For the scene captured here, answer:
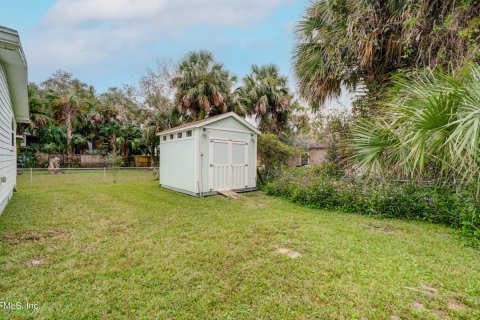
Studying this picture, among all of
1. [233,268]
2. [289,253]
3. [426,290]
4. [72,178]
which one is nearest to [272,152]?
[289,253]

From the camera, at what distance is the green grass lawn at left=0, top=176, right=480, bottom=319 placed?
2.19 meters

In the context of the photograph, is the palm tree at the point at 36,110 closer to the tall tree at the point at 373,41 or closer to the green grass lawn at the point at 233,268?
the green grass lawn at the point at 233,268

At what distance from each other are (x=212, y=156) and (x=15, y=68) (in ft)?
17.1

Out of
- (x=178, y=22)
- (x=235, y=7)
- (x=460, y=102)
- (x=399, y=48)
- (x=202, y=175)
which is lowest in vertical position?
(x=202, y=175)

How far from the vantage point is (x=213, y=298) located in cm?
233

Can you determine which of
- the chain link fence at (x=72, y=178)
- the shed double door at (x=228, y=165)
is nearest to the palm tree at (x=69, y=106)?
the chain link fence at (x=72, y=178)

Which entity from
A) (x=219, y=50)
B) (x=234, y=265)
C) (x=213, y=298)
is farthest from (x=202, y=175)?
(x=219, y=50)

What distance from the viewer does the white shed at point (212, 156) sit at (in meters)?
7.97

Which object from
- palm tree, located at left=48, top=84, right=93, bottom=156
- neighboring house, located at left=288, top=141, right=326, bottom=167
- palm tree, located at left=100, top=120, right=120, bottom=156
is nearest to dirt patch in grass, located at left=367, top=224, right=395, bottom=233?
neighboring house, located at left=288, top=141, right=326, bottom=167

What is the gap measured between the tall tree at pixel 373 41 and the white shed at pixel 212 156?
2866 millimetres

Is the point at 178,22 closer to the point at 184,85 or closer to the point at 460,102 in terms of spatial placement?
the point at 184,85

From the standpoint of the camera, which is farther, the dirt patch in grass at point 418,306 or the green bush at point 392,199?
the green bush at point 392,199

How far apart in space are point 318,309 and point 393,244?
2250mm

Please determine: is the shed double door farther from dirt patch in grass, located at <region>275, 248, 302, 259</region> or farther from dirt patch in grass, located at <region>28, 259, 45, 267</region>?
dirt patch in grass, located at <region>28, 259, 45, 267</region>
